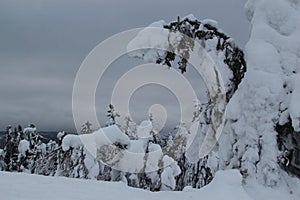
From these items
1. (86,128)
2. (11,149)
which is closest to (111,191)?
(86,128)

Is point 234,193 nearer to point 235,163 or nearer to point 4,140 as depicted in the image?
point 235,163

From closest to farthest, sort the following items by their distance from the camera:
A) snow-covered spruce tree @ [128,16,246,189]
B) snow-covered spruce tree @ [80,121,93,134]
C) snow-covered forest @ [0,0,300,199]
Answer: snow-covered forest @ [0,0,300,199]
snow-covered spruce tree @ [128,16,246,189]
snow-covered spruce tree @ [80,121,93,134]

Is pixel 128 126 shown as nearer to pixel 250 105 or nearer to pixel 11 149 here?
pixel 11 149

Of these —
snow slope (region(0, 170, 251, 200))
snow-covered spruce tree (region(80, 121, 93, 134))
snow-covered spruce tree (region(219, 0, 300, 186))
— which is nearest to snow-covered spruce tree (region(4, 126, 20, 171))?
snow-covered spruce tree (region(80, 121, 93, 134))

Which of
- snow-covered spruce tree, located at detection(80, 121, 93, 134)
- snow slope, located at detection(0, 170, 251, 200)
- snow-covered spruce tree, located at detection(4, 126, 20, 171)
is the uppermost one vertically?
snow-covered spruce tree, located at detection(80, 121, 93, 134)

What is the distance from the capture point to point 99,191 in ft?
→ 17.3

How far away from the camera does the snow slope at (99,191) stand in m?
4.78

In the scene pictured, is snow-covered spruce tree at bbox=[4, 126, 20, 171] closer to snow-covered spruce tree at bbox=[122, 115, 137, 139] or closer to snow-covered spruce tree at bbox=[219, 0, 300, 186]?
snow-covered spruce tree at bbox=[122, 115, 137, 139]

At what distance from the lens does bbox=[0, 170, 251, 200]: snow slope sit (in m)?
4.78

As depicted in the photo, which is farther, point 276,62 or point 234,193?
point 276,62

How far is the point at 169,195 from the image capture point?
527cm

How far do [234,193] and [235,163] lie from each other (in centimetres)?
152

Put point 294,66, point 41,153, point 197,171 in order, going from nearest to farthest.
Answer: point 294,66
point 197,171
point 41,153

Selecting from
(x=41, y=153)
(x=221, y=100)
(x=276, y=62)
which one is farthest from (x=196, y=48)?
(x=41, y=153)
